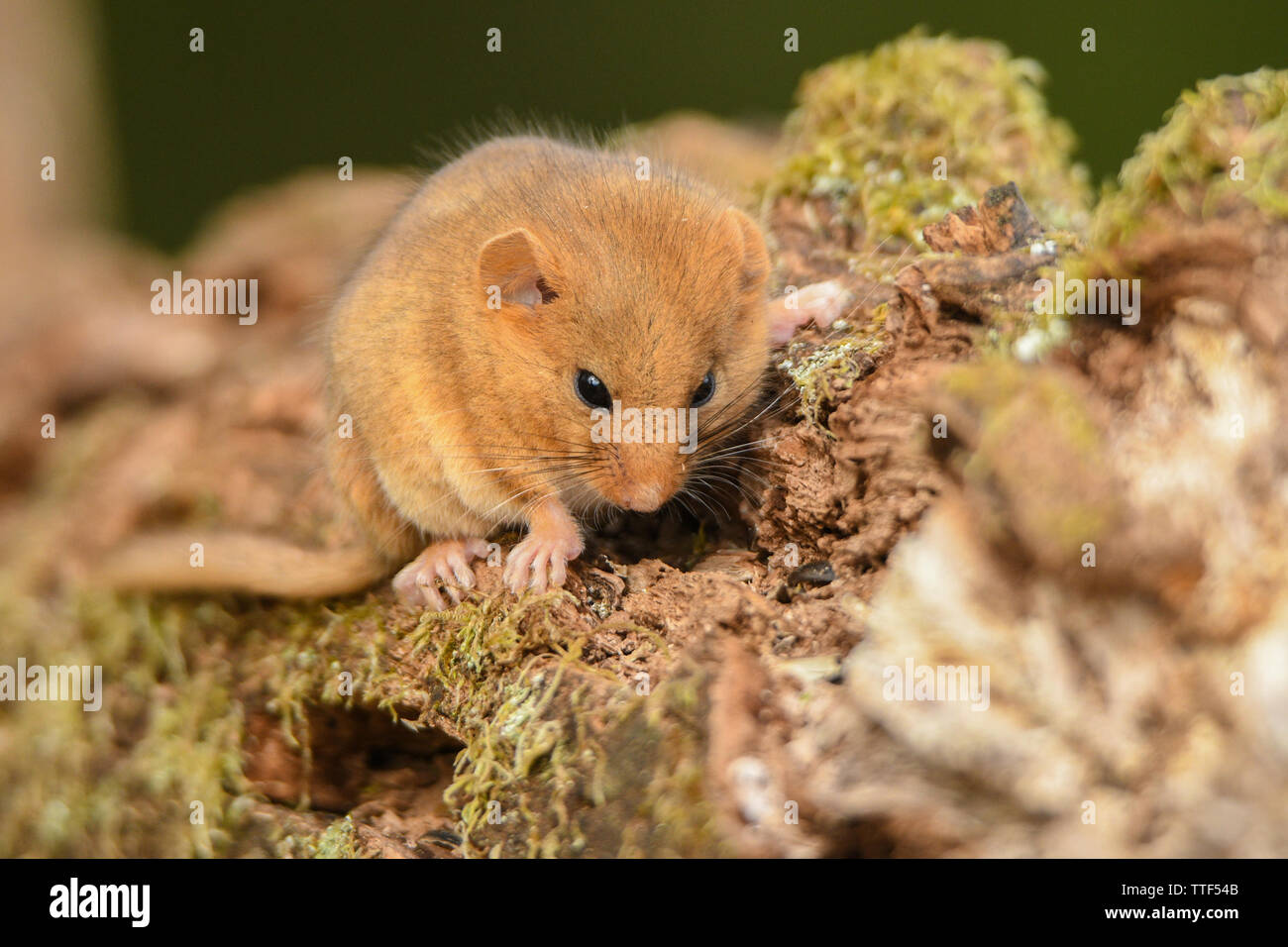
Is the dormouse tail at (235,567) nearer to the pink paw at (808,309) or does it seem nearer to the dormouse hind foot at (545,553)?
the dormouse hind foot at (545,553)

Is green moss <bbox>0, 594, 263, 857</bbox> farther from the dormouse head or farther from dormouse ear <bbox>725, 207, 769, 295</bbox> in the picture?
dormouse ear <bbox>725, 207, 769, 295</bbox>

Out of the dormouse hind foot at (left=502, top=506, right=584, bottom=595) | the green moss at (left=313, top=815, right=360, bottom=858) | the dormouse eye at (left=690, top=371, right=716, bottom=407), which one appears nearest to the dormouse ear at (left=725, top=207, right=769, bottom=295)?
the dormouse eye at (left=690, top=371, right=716, bottom=407)

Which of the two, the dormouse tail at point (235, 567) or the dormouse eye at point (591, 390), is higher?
the dormouse eye at point (591, 390)

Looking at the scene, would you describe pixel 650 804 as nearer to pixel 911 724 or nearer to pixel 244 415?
pixel 911 724

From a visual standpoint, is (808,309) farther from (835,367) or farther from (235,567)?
(235,567)

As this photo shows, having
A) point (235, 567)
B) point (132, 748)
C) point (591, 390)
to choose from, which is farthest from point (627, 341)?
point (132, 748)

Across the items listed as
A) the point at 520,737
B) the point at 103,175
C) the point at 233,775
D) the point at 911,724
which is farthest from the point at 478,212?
the point at 103,175

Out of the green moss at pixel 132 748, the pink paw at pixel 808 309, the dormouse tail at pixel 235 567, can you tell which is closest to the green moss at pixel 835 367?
the pink paw at pixel 808 309
